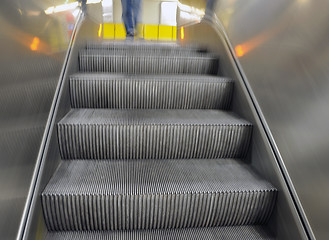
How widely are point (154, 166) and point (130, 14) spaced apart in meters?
3.34

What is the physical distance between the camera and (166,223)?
1326mm

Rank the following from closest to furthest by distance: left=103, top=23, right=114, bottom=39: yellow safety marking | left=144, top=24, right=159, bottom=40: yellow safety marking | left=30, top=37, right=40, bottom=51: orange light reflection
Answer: left=30, top=37, right=40, bottom=51: orange light reflection
left=103, top=23, right=114, bottom=39: yellow safety marking
left=144, top=24, right=159, bottom=40: yellow safety marking

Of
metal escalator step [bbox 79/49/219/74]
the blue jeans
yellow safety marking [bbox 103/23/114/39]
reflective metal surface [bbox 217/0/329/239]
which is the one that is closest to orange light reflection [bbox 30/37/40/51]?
metal escalator step [bbox 79/49/219/74]

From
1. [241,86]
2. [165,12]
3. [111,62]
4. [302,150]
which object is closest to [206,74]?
[241,86]

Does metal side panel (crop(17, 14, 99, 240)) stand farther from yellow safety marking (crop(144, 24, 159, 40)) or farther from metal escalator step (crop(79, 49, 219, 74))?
yellow safety marking (crop(144, 24, 159, 40))

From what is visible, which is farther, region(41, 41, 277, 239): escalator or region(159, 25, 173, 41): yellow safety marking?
region(159, 25, 173, 41): yellow safety marking

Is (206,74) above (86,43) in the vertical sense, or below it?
below

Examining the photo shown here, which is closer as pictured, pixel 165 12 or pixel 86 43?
pixel 86 43

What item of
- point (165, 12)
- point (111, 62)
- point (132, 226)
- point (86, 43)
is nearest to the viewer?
point (132, 226)

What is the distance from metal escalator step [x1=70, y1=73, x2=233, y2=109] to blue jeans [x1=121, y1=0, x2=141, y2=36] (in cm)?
265

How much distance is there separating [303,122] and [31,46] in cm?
120

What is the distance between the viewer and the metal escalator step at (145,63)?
225 cm

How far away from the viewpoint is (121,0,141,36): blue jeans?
4188mm

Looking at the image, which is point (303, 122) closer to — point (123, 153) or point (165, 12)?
point (123, 153)
